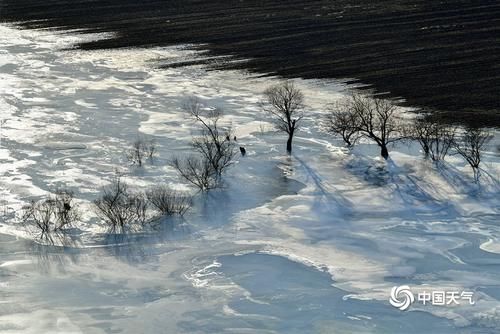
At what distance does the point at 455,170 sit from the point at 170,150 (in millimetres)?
15301

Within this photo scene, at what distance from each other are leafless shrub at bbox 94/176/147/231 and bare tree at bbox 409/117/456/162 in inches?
581

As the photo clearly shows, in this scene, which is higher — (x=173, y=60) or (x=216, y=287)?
(x=173, y=60)

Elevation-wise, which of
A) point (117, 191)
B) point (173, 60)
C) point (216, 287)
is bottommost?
point (216, 287)

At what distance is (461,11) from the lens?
84438mm

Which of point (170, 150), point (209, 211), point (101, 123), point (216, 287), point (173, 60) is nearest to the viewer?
point (216, 287)

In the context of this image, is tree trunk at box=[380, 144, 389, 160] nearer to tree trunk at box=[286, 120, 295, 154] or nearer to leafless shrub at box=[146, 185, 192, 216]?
tree trunk at box=[286, 120, 295, 154]

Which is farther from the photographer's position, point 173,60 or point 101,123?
point 173,60

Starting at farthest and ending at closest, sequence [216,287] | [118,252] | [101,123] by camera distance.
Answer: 1. [101,123]
2. [118,252]
3. [216,287]

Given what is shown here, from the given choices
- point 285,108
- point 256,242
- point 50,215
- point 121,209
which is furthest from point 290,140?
point 50,215

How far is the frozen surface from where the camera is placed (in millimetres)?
32000

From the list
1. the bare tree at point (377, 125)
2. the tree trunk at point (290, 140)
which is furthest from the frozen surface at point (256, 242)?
the bare tree at point (377, 125)

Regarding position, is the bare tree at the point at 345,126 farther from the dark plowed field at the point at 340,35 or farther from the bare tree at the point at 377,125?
the dark plowed field at the point at 340,35

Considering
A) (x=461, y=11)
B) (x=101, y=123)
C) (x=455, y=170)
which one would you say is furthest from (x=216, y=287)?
(x=461, y=11)

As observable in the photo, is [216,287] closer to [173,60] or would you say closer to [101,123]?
[101,123]
